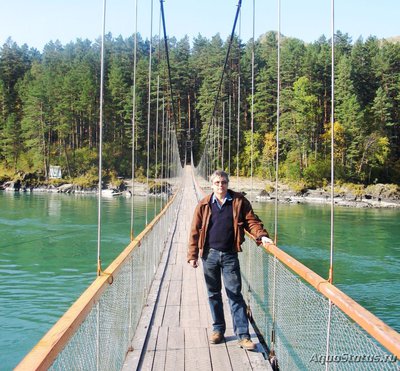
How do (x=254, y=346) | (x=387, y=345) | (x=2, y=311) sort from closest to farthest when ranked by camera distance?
1. (x=387, y=345)
2. (x=254, y=346)
3. (x=2, y=311)

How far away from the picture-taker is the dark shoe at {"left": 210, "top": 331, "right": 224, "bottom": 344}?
2.85 meters

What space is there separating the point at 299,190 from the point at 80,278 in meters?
27.7

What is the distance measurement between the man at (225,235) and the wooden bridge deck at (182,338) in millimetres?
169

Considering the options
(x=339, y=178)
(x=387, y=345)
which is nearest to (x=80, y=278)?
(x=387, y=345)

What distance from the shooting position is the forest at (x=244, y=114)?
38625mm

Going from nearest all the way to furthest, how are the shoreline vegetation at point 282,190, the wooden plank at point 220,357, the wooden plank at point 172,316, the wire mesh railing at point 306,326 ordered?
the wire mesh railing at point 306,326 < the wooden plank at point 220,357 < the wooden plank at point 172,316 < the shoreline vegetation at point 282,190

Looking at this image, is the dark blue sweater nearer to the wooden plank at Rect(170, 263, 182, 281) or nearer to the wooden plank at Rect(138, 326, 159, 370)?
the wooden plank at Rect(138, 326, 159, 370)

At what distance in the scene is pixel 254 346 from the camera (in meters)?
2.77

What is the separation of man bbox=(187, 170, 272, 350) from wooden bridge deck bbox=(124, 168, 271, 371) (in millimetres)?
169

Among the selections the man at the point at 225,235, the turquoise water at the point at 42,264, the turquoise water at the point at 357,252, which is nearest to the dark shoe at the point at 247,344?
the man at the point at 225,235

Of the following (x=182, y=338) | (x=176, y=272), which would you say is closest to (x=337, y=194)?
(x=176, y=272)

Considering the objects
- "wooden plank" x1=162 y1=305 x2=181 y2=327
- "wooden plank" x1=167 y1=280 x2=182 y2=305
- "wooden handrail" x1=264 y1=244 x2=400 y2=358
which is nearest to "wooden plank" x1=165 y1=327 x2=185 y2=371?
"wooden plank" x1=162 y1=305 x2=181 y2=327

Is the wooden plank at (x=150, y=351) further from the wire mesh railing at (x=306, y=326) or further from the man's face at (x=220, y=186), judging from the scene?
the man's face at (x=220, y=186)

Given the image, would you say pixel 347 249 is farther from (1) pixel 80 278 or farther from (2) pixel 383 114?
(2) pixel 383 114
